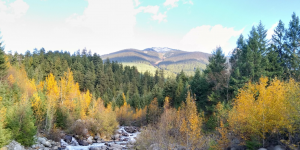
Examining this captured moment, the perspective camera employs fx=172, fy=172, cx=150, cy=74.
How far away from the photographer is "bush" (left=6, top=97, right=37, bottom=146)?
2648 cm

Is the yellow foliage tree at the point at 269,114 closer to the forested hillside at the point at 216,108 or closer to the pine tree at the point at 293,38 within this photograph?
the forested hillside at the point at 216,108

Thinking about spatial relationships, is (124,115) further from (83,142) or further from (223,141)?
(223,141)

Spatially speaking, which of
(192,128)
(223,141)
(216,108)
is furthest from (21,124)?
(216,108)

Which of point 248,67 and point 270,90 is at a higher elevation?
point 248,67

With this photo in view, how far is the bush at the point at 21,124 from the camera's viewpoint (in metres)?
26.5

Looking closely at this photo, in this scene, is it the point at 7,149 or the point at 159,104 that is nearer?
the point at 7,149

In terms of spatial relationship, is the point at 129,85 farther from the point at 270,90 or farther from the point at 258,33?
the point at 270,90

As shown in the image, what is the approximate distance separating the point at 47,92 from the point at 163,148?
43.7 m

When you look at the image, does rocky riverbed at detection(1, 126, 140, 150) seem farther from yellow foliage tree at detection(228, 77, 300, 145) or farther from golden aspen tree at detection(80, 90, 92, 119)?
yellow foliage tree at detection(228, 77, 300, 145)

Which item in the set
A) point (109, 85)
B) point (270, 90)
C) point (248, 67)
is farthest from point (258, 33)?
point (109, 85)

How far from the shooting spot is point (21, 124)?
90.7 feet

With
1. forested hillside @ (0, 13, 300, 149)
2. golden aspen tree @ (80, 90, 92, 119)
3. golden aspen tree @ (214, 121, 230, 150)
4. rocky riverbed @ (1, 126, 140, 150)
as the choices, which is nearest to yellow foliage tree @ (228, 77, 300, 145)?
forested hillside @ (0, 13, 300, 149)

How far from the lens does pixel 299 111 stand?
12.3 metres

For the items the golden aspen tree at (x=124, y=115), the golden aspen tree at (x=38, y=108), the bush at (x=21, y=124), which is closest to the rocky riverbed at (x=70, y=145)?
the bush at (x=21, y=124)
